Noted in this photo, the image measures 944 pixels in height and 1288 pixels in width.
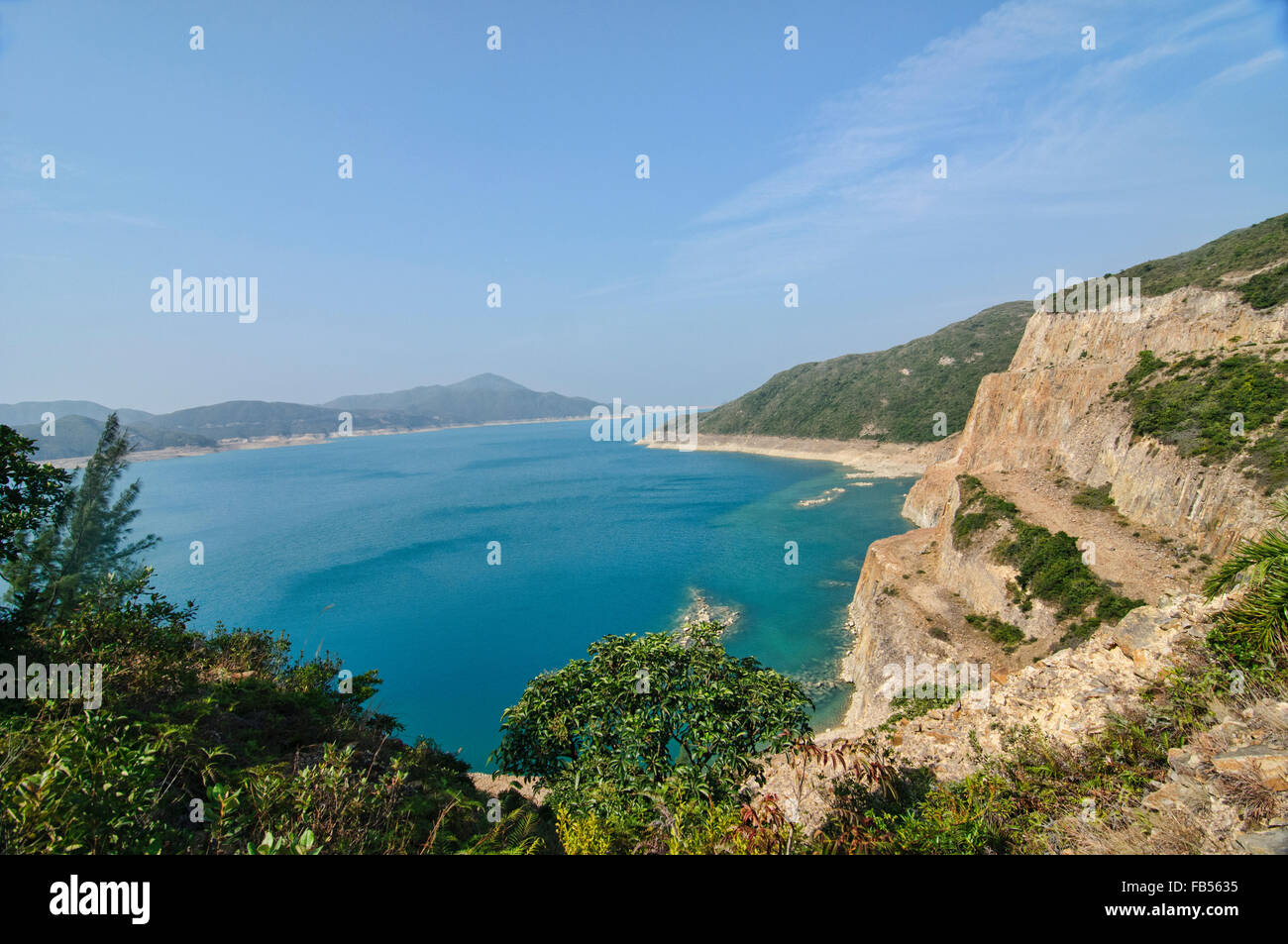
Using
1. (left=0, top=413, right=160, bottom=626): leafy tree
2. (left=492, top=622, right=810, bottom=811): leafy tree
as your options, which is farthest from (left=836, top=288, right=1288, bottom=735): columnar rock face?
(left=0, top=413, right=160, bottom=626): leafy tree

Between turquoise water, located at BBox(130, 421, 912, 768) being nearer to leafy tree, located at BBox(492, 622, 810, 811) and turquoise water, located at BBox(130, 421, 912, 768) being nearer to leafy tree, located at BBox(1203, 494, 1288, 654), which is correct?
leafy tree, located at BBox(492, 622, 810, 811)

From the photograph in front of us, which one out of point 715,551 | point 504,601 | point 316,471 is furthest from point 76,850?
point 316,471

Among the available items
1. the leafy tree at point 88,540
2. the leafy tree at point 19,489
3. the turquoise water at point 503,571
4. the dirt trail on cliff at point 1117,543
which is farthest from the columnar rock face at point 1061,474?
the leafy tree at point 88,540

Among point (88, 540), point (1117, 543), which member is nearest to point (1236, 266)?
point (1117, 543)

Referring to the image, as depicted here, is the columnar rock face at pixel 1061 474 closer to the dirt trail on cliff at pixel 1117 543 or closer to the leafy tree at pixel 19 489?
the dirt trail on cliff at pixel 1117 543

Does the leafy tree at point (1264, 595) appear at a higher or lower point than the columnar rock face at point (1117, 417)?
lower
